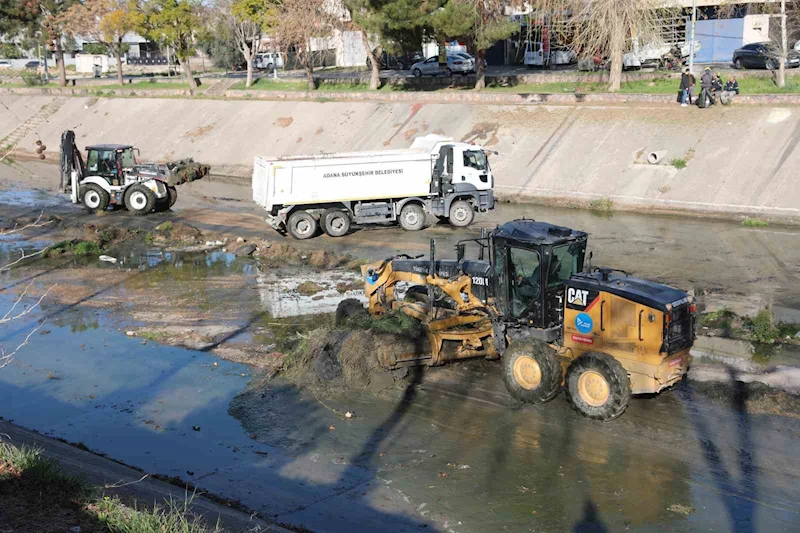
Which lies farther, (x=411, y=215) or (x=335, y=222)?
(x=411, y=215)

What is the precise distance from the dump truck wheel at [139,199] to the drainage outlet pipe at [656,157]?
16990 mm

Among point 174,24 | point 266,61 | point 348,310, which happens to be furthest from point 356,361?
point 266,61

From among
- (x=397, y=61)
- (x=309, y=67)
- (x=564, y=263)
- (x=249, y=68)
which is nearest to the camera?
(x=564, y=263)

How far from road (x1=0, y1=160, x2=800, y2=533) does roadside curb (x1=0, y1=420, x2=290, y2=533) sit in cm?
51

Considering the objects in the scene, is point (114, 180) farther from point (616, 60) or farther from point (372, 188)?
point (616, 60)

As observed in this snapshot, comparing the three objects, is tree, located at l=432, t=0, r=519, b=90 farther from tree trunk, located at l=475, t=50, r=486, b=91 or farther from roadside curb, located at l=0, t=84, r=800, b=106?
roadside curb, located at l=0, t=84, r=800, b=106

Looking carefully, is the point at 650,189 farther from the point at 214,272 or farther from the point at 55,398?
the point at 55,398

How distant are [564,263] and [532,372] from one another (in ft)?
5.27

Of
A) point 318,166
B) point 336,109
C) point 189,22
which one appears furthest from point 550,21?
point 189,22

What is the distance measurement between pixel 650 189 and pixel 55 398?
70.0ft

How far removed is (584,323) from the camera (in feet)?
39.2

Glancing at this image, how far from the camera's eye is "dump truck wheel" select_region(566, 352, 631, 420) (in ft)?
37.4

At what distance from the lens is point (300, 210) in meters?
25.1

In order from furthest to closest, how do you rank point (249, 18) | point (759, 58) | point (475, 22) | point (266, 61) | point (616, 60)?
point (266, 61) < point (249, 18) < point (759, 58) < point (475, 22) < point (616, 60)
